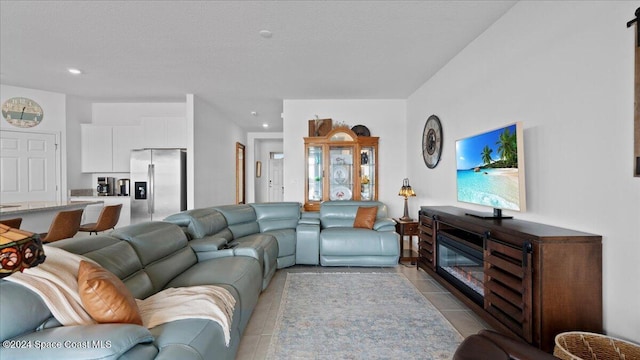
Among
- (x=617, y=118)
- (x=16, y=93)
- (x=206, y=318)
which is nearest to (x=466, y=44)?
(x=617, y=118)

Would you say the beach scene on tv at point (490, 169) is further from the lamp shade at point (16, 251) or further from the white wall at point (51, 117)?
the white wall at point (51, 117)

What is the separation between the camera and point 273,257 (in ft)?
10.9

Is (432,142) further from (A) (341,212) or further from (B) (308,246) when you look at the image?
(B) (308,246)

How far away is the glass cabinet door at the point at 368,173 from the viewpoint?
5121mm

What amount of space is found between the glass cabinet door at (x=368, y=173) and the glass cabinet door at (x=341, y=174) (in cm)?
22

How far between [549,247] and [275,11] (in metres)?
2.66

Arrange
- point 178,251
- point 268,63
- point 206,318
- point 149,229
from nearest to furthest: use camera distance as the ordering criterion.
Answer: point 206,318, point 149,229, point 178,251, point 268,63

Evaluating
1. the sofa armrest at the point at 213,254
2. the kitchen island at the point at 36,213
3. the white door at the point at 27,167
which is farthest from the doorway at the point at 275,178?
the sofa armrest at the point at 213,254

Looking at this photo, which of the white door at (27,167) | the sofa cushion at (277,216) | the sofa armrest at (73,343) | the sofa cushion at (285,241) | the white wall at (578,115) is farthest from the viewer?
the white door at (27,167)

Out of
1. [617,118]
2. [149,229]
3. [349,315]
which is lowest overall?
[349,315]

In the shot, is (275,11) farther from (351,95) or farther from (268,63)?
(351,95)

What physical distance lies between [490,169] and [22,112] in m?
6.88

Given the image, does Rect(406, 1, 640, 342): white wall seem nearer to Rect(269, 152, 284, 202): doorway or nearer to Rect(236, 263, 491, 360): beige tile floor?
Rect(236, 263, 491, 360): beige tile floor

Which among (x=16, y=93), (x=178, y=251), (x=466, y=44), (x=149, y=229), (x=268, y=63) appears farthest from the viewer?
(x=16, y=93)
